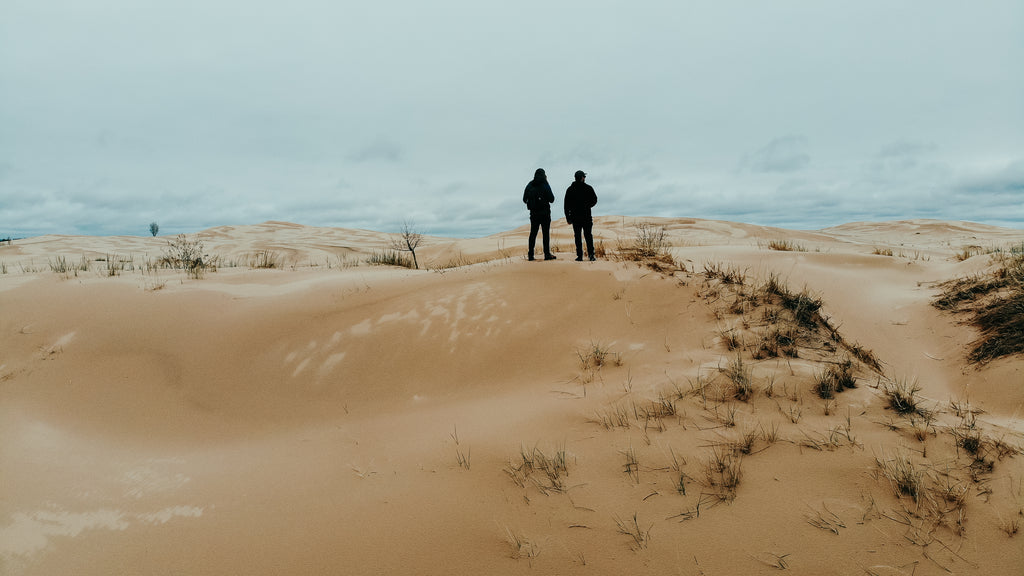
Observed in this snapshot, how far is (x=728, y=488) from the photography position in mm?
2385

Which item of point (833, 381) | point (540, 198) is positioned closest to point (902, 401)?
point (833, 381)

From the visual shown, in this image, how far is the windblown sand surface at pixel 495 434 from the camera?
2166mm

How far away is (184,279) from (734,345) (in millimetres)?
8006

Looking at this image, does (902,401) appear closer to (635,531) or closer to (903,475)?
(903,475)

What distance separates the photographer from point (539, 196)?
7.94 m

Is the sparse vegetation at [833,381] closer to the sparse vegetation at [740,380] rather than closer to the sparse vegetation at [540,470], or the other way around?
the sparse vegetation at [740,380]

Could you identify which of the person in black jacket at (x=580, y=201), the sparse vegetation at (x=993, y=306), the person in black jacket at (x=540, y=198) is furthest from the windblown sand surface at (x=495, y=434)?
the person in black jacket at (x=540, y=198)

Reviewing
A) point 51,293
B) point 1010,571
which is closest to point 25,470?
point 51,293

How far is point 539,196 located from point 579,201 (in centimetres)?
74

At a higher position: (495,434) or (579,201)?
(579,201)

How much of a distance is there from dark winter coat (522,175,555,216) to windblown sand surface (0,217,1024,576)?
6.72 ft

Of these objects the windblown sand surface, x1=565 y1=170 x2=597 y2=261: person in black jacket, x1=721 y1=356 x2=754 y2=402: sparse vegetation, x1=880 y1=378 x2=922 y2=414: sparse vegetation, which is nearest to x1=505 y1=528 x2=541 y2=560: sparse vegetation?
the windblown sand surface

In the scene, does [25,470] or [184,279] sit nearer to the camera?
[25,470]

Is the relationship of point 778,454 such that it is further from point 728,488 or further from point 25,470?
point 25,470
